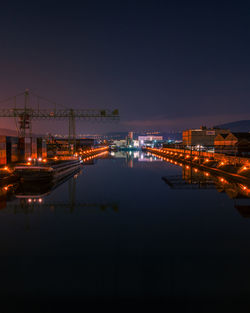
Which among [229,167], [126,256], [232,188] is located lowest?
[126,256]

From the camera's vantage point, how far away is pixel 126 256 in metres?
8.89

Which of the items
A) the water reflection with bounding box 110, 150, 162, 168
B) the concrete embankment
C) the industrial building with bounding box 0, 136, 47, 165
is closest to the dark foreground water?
the concrete embankment

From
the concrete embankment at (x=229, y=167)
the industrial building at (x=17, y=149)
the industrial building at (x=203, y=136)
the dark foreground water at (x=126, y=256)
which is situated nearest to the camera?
the dark foreground water at (x=126, y=256)

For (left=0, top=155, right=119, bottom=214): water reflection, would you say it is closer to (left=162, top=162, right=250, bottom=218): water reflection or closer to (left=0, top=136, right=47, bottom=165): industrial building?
(left=162, top=162, right=250, bottom=218): water reflection

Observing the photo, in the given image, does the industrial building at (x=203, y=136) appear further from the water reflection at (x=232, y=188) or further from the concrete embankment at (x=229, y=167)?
the water reflection at (x=232, y=188)

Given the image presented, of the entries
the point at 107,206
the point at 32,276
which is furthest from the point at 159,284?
the point at 107,206

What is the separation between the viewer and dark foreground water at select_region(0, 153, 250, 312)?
655cm

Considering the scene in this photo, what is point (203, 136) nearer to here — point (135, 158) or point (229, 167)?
point (135, 158)

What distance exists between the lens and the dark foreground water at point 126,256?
6.55 meters

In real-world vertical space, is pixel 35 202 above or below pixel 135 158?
below

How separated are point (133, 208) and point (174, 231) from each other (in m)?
4.98

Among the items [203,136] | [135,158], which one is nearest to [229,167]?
[135,158]

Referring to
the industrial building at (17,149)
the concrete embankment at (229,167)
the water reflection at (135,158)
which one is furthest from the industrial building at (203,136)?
the industrial building at (17,149)

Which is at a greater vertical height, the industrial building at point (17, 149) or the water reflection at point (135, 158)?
the industrial building at point (17, 149)
